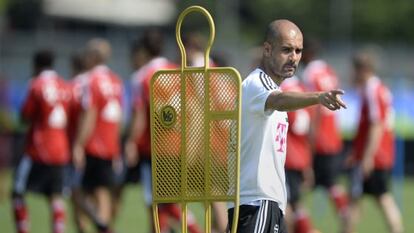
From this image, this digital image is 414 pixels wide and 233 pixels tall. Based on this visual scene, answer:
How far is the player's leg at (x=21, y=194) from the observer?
14.8m

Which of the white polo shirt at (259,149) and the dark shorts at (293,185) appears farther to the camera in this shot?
the dark shorts at (293,185)

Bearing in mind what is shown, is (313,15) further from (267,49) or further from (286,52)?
(286,52)

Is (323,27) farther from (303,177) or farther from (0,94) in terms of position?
(303,177)

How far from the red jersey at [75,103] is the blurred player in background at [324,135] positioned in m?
3.01

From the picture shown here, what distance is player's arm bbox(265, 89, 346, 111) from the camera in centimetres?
757

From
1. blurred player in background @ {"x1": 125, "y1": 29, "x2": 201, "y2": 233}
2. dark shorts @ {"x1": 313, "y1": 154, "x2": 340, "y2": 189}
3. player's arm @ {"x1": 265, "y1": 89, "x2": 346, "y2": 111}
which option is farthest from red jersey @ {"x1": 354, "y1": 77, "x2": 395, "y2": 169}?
player's arm @ {"x1": 265, "y1": 89, "x2": 346, "y2": 111}

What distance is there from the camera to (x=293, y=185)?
48.5 ft

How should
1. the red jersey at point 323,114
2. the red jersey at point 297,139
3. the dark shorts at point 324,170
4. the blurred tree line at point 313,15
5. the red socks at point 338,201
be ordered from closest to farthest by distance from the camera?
the red jersey at point 297,139 → the red jersey at point 323,114 → the red socks at point 338,201 → the dark shorts at point 324,170 → the blurred tree line at point 313,15

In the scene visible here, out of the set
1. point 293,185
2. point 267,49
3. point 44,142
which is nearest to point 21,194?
point 44,142

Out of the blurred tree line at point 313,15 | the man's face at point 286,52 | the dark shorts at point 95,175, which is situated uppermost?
the blurred tree line at point 313,15

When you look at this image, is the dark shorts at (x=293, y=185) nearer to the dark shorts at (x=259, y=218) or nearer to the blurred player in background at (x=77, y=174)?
the blurred player in background at (x=77, y=174)

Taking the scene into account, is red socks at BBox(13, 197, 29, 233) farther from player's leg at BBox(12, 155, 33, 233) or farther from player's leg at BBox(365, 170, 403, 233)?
player's leg at BBox(365, 170, 403, 233)

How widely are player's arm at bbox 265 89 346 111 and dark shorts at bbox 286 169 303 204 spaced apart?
6.51 meters

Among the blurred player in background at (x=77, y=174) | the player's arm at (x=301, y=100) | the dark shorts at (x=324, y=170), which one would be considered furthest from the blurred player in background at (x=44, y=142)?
the player's arm at (x=301, y=100)
